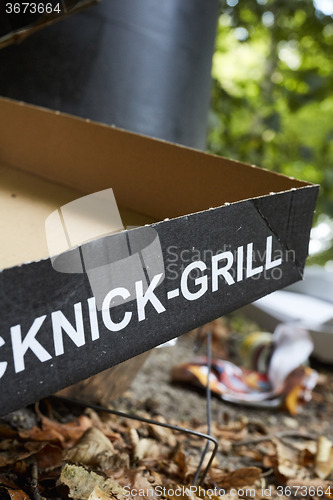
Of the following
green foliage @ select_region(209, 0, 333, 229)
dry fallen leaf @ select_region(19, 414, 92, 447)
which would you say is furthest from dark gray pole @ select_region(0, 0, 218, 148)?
dry fallen leaf @ select_region(19, 414, 92, 447)

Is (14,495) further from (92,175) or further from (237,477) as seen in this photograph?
(92,175)

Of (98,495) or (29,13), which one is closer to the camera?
(98,495)

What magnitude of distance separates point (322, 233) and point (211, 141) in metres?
1.06

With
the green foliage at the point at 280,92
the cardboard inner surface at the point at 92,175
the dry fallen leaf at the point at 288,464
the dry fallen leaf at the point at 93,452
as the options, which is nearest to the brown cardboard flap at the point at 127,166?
the cardboard inner surface at the point at 92,175

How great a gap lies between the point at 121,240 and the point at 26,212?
0.44m

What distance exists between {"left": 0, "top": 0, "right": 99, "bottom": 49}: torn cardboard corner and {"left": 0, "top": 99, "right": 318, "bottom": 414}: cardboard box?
148 millimetres

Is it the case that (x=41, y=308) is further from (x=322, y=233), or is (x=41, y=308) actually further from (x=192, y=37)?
(x=322, y=233)

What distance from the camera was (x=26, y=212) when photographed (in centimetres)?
89

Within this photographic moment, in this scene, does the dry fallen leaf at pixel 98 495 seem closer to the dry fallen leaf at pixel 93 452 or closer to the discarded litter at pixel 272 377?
the dry fallen leaf at pixel 93 452

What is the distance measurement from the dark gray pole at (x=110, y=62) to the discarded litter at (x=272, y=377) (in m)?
0.72

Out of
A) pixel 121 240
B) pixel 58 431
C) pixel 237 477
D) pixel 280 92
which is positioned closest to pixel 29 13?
pixel 121 240

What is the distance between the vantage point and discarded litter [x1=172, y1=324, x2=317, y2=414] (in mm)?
1415

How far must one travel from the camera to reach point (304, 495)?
884mm

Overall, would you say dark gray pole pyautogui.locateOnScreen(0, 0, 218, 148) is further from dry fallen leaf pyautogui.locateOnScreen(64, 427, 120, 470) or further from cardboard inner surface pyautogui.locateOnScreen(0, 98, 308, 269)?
dry fallen leaf pyautogui.locateOnScreen(64, 427, 120, 470)
